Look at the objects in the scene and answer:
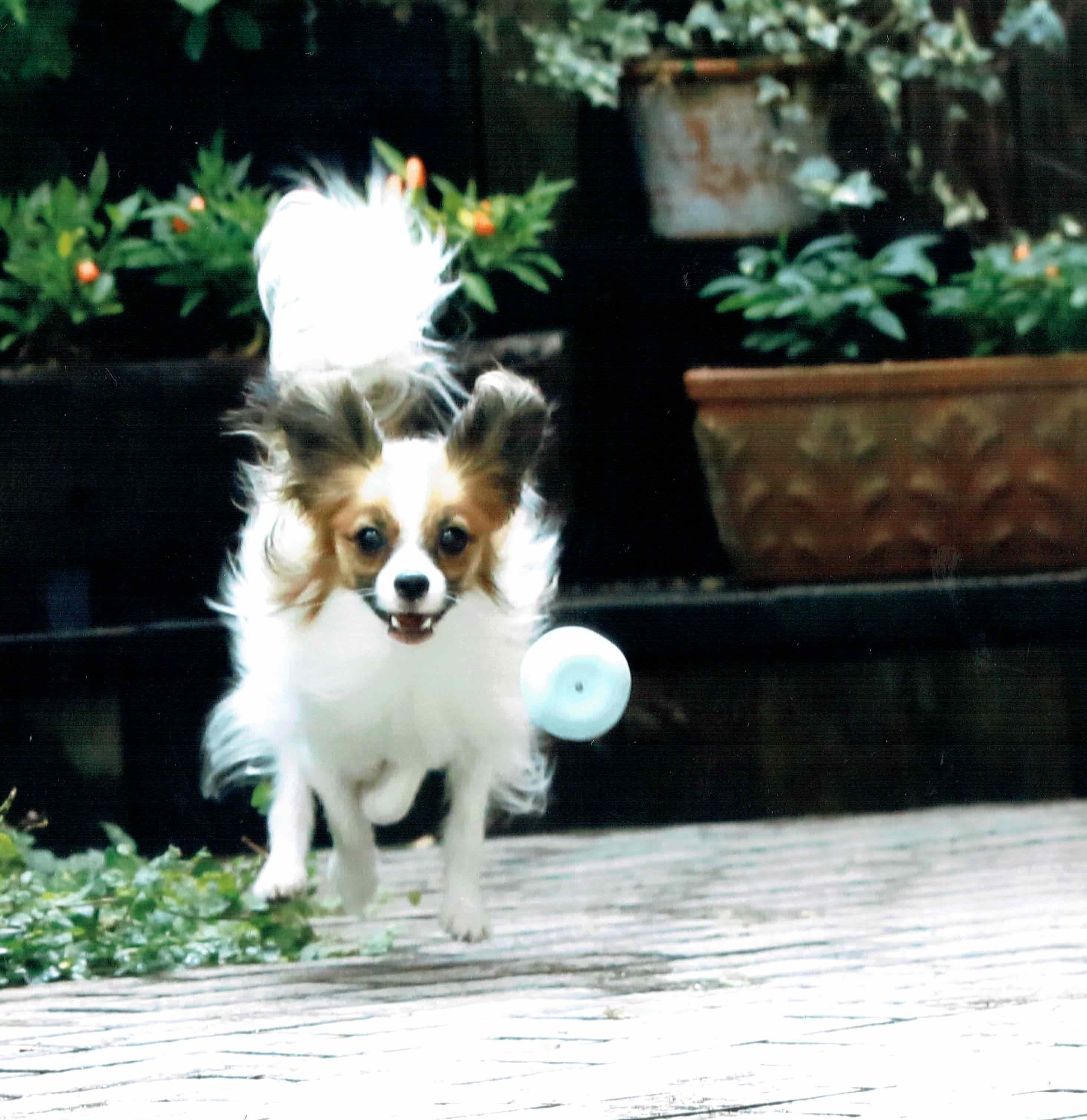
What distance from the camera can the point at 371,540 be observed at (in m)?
2.69

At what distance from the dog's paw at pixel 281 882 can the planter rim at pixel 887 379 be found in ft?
4.92

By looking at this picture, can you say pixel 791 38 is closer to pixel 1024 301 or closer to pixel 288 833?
pixel 1024 301

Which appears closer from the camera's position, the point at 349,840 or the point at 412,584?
the point at 412,584

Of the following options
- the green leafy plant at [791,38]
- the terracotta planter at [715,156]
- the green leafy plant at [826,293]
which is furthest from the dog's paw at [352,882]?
the green leafy plant at [791,38]

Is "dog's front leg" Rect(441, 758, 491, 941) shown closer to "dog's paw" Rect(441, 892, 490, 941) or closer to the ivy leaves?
"dog's paw" Rect(441, 892, 490, 941)

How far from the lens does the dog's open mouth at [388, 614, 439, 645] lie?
8.68ft

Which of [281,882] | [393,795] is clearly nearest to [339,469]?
[393,795]

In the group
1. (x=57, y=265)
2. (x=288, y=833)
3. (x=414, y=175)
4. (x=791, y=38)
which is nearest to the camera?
(x=288, y=833)

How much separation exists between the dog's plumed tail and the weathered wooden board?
0.91 metres

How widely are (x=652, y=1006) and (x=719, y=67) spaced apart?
2.39 m

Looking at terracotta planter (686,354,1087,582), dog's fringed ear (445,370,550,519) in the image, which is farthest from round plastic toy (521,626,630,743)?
terracotta planter (686,354,1087,582)

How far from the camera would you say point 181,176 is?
4012 millimetres

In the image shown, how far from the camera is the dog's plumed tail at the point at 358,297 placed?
3.06 metres

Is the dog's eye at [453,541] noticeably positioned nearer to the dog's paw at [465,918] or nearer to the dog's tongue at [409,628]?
the dog's tongue at [409,628]
